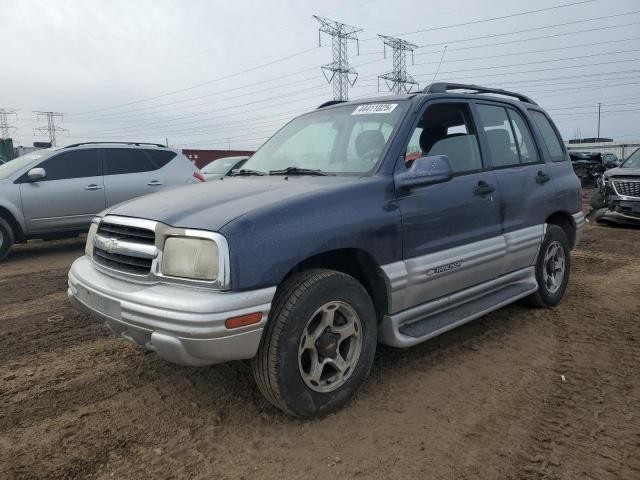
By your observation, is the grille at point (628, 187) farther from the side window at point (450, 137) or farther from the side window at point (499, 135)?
the side window at point (450, 137)

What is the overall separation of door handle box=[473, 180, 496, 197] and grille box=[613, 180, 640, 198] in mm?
7276

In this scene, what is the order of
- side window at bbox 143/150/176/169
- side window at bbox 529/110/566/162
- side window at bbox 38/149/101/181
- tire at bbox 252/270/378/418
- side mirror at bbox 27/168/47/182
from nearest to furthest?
tire at bbox 252/270/378/418 → side window at bbox 529/110/566/162 → side mirror at bbox 27/168/47/182 → side window at bbox 38/149/101/181 → side window at bbox 143/150/176/169

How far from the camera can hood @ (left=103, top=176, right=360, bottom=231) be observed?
99.7 inches

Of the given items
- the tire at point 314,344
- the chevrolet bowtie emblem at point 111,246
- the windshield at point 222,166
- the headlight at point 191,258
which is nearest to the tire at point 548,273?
the tire at point 314,344

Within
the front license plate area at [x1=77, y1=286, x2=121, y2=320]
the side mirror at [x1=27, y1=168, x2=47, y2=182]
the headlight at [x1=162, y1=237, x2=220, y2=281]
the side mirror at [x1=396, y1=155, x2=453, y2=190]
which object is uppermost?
the side mirror at [x1=27, y1=168, x2=47, y2=182]

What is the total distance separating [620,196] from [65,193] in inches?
397

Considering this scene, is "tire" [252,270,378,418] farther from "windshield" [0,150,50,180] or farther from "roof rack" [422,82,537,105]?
"windshield" [0,150,50,180]

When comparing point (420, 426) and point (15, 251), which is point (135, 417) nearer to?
point (420, 426)

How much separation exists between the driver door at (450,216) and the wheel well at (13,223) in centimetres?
668

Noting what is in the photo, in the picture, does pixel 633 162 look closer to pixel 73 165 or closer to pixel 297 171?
pixel 297 171

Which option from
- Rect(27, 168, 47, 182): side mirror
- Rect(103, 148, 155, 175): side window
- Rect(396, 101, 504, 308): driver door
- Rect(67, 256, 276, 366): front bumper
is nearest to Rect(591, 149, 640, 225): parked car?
Rect(396, 101, 504, 308): driver door

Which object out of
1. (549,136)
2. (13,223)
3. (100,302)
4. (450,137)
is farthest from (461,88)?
(13,223)

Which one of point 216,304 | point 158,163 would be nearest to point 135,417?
point 216,304

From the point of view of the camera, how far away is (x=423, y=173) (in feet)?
10.0
